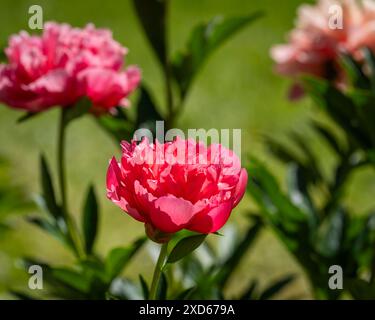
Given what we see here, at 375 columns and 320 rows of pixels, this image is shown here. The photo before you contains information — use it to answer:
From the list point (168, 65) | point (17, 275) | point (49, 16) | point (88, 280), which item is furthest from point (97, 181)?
point (88, 280)

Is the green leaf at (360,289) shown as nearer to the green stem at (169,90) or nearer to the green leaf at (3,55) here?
the green stem at (169,90)

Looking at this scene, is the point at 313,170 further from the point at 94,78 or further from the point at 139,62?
the point at 139,62

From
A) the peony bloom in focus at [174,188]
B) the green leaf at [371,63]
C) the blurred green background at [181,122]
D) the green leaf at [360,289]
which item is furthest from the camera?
the blurred green background at [181,122]

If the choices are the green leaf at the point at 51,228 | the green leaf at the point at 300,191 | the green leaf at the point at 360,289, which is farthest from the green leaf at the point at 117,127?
the green leaf at the point at 360,289

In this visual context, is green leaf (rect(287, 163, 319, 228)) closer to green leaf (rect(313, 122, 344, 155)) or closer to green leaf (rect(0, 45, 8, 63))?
green leaf (rect(313, 122, 344, 155))

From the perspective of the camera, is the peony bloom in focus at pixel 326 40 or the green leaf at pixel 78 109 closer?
the green leaf at pixel 78 109

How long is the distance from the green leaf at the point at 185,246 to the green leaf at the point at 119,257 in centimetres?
21

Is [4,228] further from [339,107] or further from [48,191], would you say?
[339,107]

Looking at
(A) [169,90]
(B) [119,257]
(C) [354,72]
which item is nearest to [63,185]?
(B) [119,257]

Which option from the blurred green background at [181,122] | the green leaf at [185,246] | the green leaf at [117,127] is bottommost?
the blurred green background at [181,122]

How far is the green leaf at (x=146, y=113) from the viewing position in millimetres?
1386

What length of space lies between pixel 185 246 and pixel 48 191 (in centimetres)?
39

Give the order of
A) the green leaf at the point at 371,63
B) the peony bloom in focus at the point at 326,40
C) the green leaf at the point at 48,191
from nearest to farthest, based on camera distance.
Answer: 1. the green leaf at the point at 48,191
2. the green leaf at the point at 371,63
3. the peony bloom in focus at the point at 326,40
